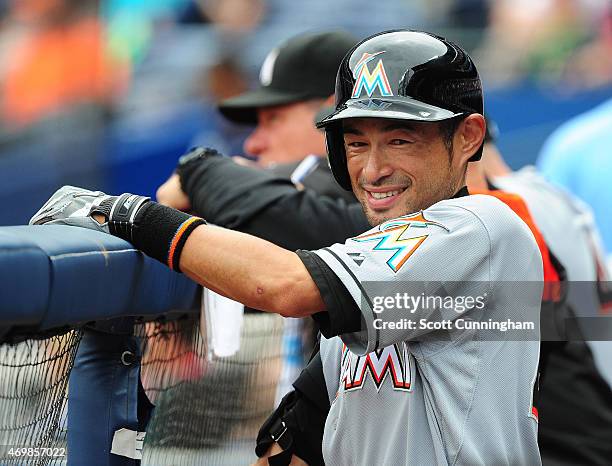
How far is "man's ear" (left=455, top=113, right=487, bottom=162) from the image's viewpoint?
2391 millimetres

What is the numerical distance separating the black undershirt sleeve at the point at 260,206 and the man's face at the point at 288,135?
0.79 metres

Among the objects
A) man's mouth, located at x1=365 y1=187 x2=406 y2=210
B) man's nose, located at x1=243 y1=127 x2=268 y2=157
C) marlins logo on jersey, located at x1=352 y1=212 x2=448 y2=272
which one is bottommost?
marlins logo on jersey, located at x1=352 y1=212 x2=448 y2=272

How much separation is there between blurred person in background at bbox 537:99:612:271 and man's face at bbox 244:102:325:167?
2395mm

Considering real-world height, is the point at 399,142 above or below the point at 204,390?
above

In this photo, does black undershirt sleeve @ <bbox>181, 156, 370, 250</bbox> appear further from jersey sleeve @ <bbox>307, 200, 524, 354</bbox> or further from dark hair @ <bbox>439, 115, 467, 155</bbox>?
jersey sleeve @ <bbox>307, 200, 524, 354</bbox>

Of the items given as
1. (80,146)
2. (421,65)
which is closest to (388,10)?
(80,146)

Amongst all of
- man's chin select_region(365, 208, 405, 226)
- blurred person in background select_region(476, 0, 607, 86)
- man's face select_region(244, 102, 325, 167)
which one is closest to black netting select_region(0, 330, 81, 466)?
man's chin select_region(365, 208, 405, 226)

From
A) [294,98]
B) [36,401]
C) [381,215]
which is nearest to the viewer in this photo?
[36,401]

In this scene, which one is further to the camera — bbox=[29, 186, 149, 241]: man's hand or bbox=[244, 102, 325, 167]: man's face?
bbox=[244, 102, 325, 167]: man's face

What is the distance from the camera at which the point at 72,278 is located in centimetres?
186

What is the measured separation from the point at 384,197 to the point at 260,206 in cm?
64

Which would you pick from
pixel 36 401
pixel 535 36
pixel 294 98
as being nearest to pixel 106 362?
pixel 36 401

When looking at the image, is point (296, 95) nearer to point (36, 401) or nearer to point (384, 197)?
point (384, 197)

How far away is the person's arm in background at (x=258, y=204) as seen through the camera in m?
2.92
